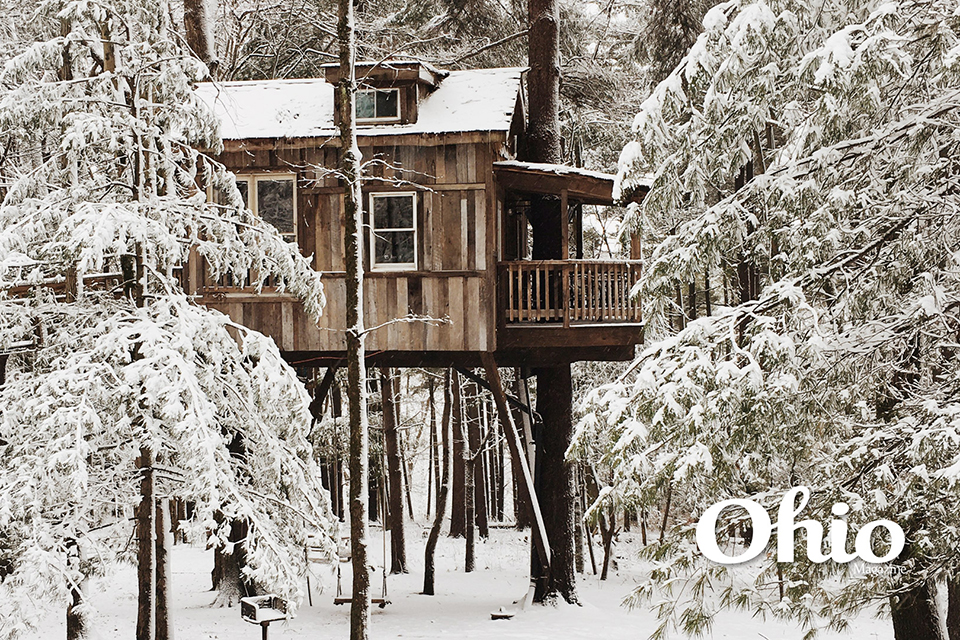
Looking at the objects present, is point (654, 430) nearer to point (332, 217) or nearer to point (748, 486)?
point (748, 486)

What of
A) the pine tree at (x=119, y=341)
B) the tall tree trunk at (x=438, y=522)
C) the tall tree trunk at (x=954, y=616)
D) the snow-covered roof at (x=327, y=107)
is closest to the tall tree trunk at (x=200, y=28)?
the snow-covered roof at (x=327, y=107)

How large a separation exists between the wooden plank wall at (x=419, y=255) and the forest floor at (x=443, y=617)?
11.7 ft

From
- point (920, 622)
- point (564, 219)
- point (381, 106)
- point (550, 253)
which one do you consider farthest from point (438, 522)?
point (920, 622)

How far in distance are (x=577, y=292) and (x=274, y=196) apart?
464cm

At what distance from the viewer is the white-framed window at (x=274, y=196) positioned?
13469mm

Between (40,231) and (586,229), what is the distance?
53.6ft

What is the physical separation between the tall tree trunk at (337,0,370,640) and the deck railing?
11.1ft

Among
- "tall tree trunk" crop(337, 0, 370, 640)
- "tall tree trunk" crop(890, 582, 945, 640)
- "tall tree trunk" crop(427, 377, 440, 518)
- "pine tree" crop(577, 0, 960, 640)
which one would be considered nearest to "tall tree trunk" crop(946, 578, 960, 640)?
"tall tree trunk" crop(890, 582, 945, 640)

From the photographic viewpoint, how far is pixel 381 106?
13719 mm

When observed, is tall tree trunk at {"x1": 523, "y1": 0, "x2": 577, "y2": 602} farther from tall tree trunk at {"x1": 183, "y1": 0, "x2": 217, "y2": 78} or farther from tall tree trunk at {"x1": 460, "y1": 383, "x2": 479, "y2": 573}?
tall tree trunk at {"x1": 183, "y1": 0, "x2": 217, "y2": 78}

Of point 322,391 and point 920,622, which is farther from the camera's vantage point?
point 322,391

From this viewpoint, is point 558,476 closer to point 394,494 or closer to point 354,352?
point 394,494

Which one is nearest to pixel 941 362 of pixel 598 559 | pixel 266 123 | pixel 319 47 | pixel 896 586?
pixel 896 586

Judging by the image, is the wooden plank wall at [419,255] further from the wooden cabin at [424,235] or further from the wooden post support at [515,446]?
the wooden post support at [515,446]
